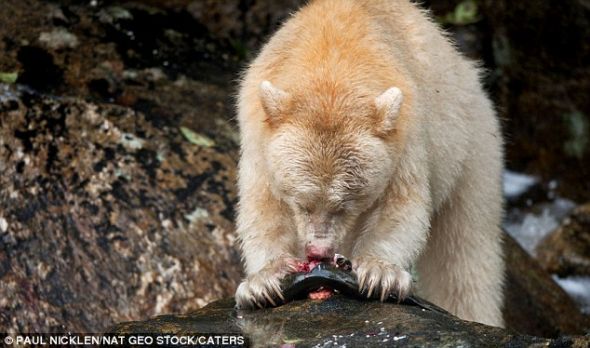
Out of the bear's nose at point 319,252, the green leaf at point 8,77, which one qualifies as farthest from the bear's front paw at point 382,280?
the green leaf at point 8,77

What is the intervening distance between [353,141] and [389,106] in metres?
0.42

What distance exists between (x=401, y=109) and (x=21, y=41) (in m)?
5.30

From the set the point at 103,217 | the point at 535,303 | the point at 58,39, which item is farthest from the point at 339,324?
the point at 58,39

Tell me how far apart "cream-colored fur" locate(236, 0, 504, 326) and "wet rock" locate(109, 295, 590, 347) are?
1.01 ft

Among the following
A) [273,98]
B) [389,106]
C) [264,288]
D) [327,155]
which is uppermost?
[389,106]

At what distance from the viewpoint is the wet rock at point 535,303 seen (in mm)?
11438

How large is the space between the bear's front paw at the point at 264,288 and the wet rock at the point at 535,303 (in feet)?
15.0

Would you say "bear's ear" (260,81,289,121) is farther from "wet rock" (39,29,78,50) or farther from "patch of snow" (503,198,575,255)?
"patch of snow" (503,198,575,255)

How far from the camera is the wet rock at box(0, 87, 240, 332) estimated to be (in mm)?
9406

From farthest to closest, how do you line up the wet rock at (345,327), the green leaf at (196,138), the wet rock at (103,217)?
the green leaf at (196,138) → the wet rock at (103,217) → the wet rock at (345,327)

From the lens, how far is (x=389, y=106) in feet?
25.4

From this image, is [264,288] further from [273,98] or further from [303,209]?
[273,98]

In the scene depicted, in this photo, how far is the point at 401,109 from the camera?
819 cm

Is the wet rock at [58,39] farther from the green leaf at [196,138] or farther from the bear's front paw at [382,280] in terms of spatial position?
the bear's front paw at [382,280]
